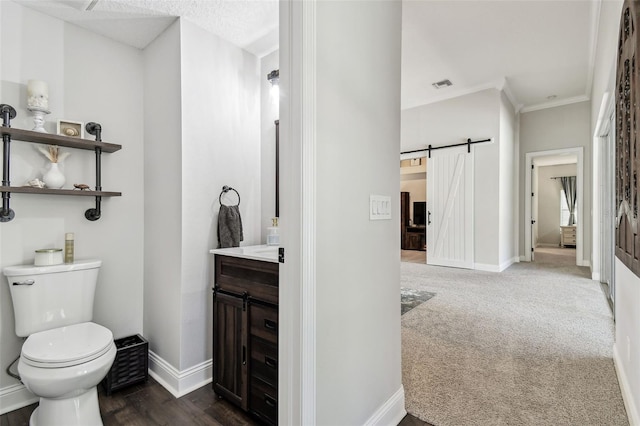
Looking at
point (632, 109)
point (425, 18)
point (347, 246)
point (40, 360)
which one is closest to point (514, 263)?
point (425, 18)

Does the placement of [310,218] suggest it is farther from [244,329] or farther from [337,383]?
[244,329]

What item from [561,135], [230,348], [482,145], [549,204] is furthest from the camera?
[549,204]

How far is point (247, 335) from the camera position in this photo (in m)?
1.66

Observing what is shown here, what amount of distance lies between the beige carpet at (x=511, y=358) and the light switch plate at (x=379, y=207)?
1.08 meters

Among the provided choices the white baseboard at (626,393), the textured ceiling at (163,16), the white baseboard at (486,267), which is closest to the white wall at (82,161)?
the textured ceiling at (163,16)

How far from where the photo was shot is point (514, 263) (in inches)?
233

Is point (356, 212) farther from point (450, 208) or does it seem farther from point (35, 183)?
point (450, 208)

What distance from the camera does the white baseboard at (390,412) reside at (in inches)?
57.4

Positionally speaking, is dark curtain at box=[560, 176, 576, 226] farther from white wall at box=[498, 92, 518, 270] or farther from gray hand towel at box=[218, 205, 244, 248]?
gray hand towel at box=[218, 205, 244, 248]

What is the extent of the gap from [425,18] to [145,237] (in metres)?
3.45

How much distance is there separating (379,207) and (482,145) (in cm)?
452

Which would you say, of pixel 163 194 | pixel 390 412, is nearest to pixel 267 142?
pixel 163 194

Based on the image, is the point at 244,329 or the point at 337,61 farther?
the point at 244,329

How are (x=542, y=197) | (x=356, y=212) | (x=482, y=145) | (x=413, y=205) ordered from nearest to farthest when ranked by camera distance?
(x=356, y=212)
(x=482, y=145)
(x=413, y=205)
(x=542, y=197)
